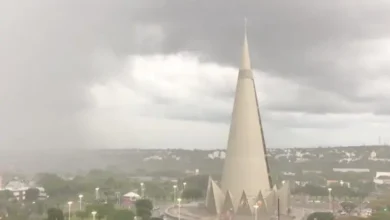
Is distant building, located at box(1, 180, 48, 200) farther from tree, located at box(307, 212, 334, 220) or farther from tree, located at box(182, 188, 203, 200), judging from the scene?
tree, located at box(307, 212, 334, 220)

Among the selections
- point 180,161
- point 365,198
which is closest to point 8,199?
point 365,198

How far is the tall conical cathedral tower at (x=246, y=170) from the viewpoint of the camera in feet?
71.5

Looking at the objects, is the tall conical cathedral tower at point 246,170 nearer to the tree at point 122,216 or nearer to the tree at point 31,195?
the tree at point 122,216

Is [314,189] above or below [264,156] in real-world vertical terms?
below

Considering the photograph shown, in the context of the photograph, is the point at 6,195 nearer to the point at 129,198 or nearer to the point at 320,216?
the point at 129,198

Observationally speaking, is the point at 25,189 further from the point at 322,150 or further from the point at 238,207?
the point at 322,150

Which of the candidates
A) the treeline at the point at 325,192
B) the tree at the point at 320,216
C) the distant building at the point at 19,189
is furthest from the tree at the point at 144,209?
the treeline at the point at 325,192

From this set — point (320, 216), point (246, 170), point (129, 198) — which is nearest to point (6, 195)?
point (129, 198)

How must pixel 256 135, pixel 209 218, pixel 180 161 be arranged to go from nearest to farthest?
pixel 209 218 → pixel 256 135 → pixel 180 161

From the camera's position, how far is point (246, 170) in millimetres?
22234

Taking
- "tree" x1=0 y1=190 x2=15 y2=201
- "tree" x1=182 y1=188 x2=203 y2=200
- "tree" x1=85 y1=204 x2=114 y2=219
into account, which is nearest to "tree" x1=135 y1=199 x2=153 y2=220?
"tree" x1=85 y1=204 x2=114 y2=219

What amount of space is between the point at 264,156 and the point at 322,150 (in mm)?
102818

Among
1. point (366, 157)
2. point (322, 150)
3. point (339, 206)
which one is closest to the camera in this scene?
point (339, 206)

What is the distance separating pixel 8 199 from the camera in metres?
35.3
